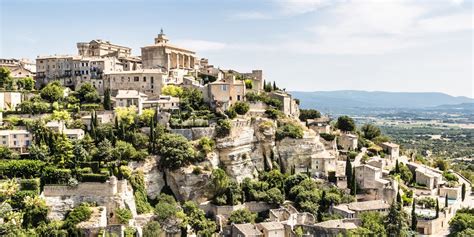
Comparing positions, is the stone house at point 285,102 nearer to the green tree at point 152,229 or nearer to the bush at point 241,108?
the bush at point 241,108

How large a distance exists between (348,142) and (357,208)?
58.1 feet

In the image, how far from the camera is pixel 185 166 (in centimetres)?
5284

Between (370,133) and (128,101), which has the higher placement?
(128,101)

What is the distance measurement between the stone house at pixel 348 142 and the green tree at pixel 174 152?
2235 centimetres

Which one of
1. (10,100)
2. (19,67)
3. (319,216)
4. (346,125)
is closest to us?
(319,216)

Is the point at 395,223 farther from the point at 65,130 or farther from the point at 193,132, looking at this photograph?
the point at 65,130

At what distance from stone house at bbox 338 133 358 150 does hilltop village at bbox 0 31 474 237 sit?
0.23 metres

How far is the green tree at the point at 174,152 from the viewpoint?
51.9 m

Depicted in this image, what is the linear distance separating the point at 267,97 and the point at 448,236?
87.8 feet

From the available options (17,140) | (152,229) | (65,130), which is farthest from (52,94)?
(152,229)

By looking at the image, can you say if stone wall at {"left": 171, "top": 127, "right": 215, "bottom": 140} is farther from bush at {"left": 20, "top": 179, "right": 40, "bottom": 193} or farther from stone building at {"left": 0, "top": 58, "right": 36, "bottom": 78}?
stone building at {"left": 0, "top": 58, "right": 36, "bottom": 78}

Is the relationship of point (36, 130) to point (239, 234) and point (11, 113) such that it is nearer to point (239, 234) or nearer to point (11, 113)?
point (11, 113)

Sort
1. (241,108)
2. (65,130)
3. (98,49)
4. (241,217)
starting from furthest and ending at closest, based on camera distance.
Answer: (98,49), (241,108), (65,130), (241,217)

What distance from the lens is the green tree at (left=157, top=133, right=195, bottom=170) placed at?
170 feet
